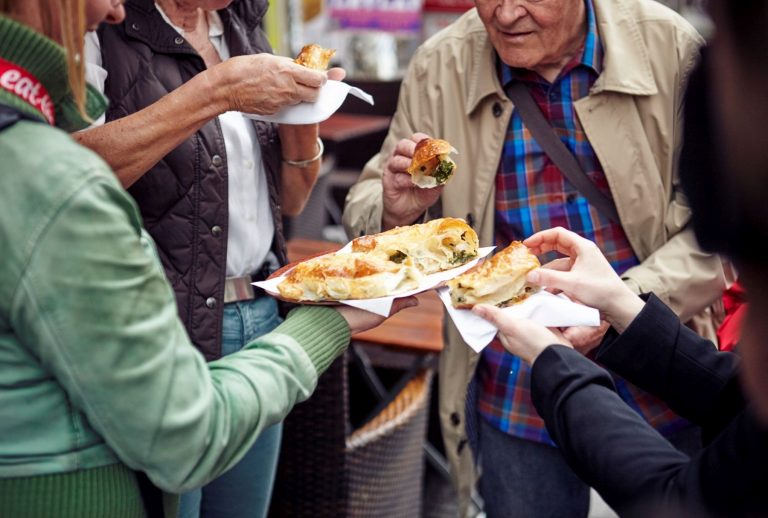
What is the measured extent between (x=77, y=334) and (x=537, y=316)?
985 millimetres

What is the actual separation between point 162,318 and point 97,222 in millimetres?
179

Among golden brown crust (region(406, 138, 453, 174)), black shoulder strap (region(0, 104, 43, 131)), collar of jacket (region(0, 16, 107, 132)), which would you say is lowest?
golden brown crust (region(406, 138, 453, 174))

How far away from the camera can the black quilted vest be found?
210cm

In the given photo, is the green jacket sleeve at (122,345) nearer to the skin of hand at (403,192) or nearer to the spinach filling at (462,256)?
the spinach filling at (462,256)

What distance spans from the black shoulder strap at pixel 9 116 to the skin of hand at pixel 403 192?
3.92 ft

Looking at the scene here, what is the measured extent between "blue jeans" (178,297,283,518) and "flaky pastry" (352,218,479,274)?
0.37 meters

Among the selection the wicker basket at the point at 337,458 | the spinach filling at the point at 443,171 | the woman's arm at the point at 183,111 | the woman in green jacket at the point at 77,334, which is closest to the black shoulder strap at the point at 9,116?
the woman in green jacket at the point at 77,334

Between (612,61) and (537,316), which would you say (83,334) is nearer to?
(537,316)

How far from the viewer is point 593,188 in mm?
2422

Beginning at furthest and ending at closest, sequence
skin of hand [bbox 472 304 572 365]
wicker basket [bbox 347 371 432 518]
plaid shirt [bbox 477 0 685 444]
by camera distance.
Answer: wicker basket [bbox 347 371 432 518]
plaid shirt [bbox 477 0 685 444]
skin of hand [bbox 472 304 572 365]

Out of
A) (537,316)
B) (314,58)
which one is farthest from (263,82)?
(537,316)

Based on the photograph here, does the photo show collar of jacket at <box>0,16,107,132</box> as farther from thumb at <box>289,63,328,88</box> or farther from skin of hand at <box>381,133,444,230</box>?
skin of hand at <box>381,133,444,230</box>

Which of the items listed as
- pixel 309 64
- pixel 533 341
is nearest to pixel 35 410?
pixel 533 341

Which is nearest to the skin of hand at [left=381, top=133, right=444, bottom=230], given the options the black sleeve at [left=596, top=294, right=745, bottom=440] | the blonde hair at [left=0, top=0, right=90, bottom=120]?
the black sleeve at [left=596, top=294, right=745, bottom=440]
